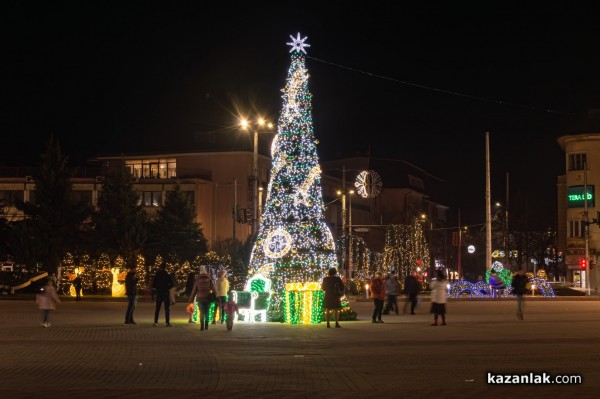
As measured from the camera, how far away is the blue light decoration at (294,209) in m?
32.4

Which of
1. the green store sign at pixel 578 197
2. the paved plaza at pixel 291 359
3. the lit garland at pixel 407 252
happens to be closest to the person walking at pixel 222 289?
the paved plaza at pixel 291 359

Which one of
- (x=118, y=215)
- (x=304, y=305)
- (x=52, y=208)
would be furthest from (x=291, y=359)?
(x=118, y=215)

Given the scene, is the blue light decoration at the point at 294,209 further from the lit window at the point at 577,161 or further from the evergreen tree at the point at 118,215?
the lit window at the point at 577,161

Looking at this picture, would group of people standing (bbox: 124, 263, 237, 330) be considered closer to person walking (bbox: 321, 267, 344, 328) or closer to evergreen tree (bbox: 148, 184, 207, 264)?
person walking (bbox: 321, 267, 344, 328)

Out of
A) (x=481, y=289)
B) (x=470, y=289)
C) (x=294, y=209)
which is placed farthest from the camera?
(x=481, y=289)

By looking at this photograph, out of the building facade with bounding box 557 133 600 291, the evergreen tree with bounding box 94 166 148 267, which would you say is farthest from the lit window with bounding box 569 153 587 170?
the evergreen tree with bounding box 94 166 148 267

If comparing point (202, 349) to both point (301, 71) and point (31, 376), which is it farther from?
point (301, 71)

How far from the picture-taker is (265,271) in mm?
32781

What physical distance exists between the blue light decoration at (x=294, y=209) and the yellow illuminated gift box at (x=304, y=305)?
7.13 feet

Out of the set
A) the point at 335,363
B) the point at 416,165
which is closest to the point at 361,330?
the point at 335,363

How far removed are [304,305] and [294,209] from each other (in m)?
3.81

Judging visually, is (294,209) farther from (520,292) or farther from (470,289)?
(470,289)

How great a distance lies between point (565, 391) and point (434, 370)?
3176 millimetres

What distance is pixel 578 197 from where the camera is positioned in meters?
79.4
